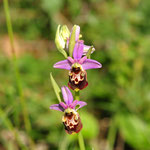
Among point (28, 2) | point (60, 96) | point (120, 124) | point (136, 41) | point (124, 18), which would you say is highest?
point (28, 2)

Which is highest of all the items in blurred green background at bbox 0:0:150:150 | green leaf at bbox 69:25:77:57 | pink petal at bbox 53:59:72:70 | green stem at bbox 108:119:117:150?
green leaf at bbox 69:25:77:57

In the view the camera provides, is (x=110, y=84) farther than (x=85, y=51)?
Yes

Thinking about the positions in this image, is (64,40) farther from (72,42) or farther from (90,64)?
(90,64)

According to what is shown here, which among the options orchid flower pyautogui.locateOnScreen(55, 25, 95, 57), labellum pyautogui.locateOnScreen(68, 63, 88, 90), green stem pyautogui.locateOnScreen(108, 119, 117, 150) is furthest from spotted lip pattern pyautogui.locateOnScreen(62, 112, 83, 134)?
green stem pyautogui.locateOnScreen(108, 119, 117, 150)

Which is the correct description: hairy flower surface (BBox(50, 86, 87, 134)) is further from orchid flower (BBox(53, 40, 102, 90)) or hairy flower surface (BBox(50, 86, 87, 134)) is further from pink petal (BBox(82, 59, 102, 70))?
pink petal (BBox(82, 59, 102, 70))

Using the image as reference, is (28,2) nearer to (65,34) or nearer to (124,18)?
(124,18)

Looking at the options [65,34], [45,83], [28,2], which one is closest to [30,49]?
[28,2]
